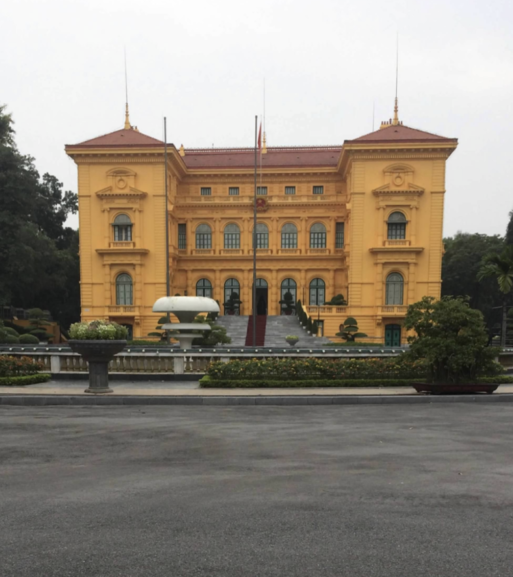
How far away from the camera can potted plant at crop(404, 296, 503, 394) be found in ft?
48.7

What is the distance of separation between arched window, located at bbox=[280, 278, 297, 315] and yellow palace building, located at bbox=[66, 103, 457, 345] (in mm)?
141

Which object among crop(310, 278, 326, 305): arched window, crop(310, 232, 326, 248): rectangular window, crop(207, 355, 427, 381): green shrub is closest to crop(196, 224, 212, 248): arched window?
crop(310, 232, 326, 248): rectangular window

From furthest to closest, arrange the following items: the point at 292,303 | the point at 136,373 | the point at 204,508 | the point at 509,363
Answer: the point at 292,303 → the point at 509,363 → the point at 136,373 → the point at 204,508

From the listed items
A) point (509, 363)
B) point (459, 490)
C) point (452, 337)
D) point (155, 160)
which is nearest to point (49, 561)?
point (459, 490)

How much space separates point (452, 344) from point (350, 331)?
2692 centimetres

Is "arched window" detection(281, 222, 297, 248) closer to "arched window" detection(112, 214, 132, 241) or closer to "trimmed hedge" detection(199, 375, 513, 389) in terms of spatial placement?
"arched window" detection(112, 214, 132, 241)

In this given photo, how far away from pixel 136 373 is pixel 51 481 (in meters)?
11.9

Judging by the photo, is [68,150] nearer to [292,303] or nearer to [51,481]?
[292,303]

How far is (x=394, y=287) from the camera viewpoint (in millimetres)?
45000

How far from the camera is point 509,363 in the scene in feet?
67.6

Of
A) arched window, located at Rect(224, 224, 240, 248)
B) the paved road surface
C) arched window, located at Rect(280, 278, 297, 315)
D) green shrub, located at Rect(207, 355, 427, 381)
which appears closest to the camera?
the paved road surface

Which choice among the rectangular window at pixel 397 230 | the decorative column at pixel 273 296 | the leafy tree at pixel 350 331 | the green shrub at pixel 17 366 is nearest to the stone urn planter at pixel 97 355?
the green shrub at pixel 17 366

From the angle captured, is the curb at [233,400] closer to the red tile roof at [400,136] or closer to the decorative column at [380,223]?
the decorative column at [380,223]

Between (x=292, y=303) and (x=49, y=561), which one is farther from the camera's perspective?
(x=292, y=303)
